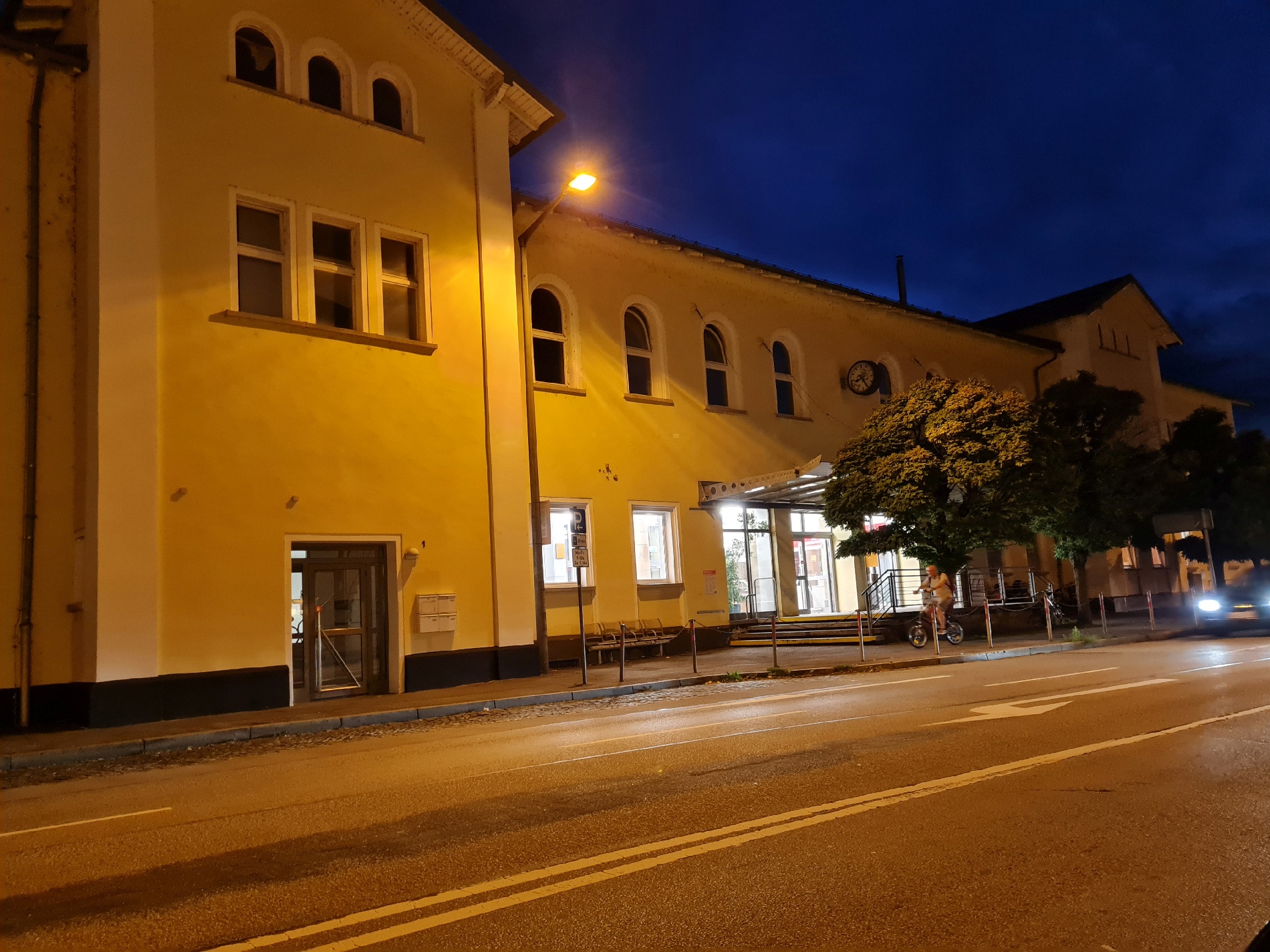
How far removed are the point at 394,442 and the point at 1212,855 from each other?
13.3m

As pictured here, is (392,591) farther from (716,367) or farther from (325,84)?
(716,367)

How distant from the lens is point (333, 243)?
16.1 m

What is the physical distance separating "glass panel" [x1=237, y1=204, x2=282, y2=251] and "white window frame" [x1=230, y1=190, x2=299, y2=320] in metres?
0.07

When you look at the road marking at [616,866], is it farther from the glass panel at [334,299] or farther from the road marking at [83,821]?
the glass panel at [334,299]

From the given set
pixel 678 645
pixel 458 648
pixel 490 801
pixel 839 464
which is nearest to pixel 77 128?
pixel 458 648

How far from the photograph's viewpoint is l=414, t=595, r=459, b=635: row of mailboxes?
51.7 ft

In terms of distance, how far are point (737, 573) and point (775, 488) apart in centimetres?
249

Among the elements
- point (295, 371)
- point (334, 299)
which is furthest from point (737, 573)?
point (295, 371)

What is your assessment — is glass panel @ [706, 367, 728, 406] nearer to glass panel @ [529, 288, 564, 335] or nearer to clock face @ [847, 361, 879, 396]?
clock face @ [847, 361, 879, 396]

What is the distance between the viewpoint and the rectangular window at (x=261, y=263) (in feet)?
49.3

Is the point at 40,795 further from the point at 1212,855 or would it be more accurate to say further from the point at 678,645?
the point at 678,645

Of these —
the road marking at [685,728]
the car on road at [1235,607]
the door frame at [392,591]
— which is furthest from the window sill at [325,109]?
the car on road at [1235,607]

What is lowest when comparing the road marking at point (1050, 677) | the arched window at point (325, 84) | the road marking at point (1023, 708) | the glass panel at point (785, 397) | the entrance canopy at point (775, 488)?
the road marking at point (1050, 677)

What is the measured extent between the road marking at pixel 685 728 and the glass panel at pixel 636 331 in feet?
40.5
